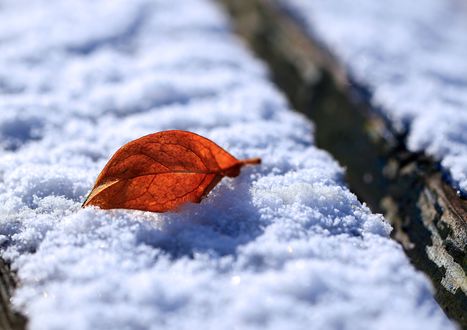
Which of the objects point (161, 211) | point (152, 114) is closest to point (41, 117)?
point (152, 114)

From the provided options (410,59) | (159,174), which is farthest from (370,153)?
(159,174)

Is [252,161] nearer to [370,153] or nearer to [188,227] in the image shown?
[188,227]

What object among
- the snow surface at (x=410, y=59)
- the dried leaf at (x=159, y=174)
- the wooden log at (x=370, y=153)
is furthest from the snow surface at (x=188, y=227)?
the snow surface at (x=410, y=59)

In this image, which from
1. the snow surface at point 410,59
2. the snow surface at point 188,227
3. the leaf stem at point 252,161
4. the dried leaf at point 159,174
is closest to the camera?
the snow surface at point 188,227

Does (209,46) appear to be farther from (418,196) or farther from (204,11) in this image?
(418,196)

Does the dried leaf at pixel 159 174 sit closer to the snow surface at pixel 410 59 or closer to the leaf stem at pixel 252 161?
the leaf stem at pixel 252 161

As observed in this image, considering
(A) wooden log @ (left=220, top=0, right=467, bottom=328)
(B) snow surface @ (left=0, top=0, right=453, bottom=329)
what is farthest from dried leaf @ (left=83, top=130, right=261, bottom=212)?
(A) wooden log @ (left=220, top=0, right=467, bottom=328)
